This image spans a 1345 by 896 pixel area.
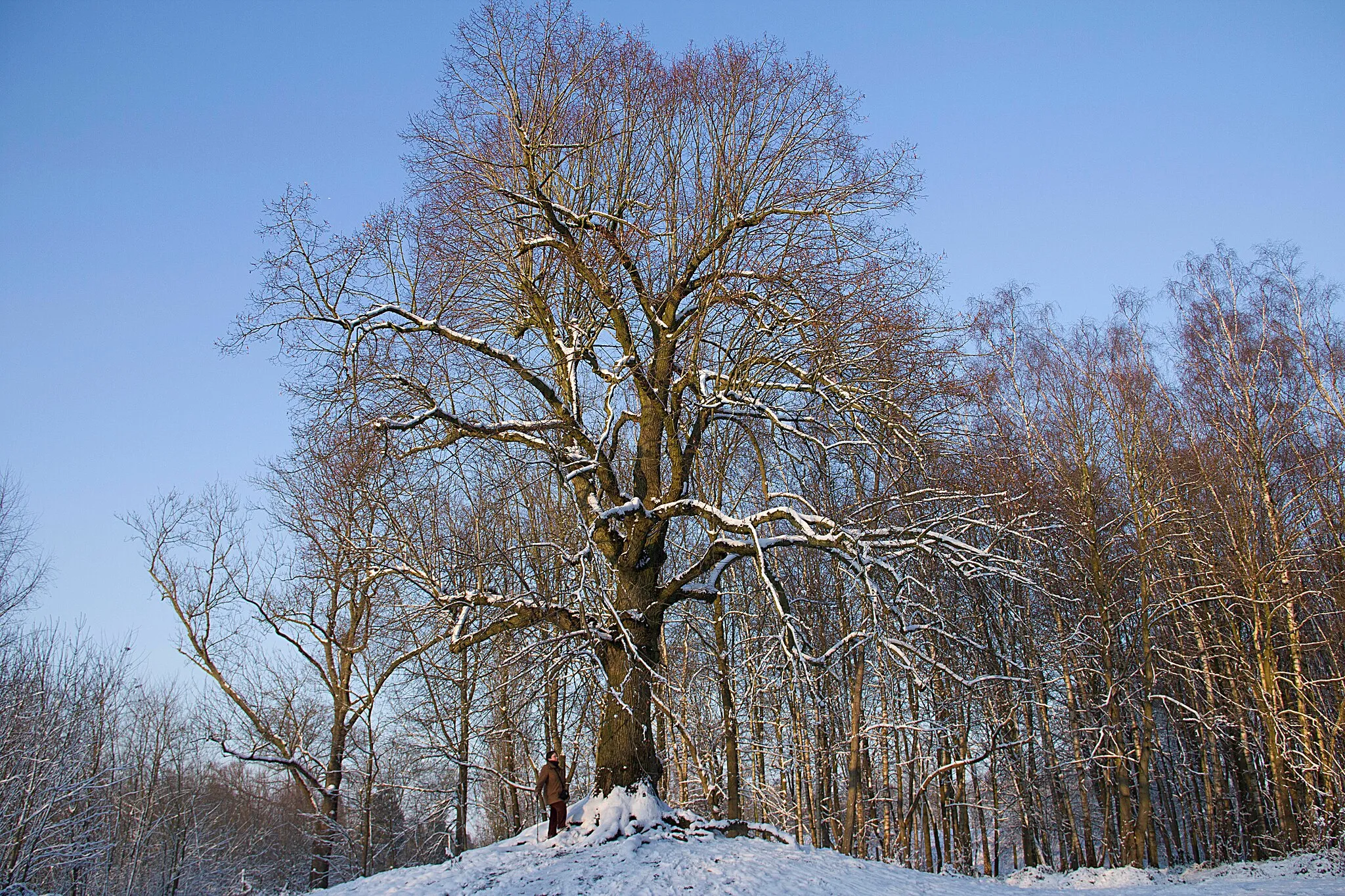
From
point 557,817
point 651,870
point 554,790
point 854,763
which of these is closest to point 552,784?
point 554,790

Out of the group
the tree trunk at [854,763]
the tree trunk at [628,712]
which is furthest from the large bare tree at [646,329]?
the tree trunk at [854,763]

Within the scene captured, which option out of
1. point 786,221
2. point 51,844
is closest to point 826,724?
point 786,221

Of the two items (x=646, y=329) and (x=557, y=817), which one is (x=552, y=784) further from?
(x=646, y=329)

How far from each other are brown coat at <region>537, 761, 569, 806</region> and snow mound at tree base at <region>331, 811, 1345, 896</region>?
48 cm

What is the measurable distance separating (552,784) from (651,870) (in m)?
2.46

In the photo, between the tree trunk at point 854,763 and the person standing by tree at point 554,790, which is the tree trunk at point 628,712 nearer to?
the person standing by tree at point 554,790

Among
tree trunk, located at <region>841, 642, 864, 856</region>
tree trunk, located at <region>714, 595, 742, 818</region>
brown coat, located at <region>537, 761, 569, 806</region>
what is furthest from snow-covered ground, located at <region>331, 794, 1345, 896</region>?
tree trunk, located at <region>841, 642, 864, 856</region>

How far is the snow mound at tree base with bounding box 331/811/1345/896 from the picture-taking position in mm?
7496

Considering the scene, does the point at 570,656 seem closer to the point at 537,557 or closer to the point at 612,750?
the point at 612,750

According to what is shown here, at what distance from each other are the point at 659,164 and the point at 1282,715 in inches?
658

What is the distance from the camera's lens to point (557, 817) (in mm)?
9539

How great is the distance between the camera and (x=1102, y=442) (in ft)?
55.4

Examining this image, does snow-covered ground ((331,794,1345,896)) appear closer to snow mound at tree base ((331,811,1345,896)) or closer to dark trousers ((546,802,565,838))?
snow mound at tree base ((331,811,1345,896))

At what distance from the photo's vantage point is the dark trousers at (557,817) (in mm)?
9430
